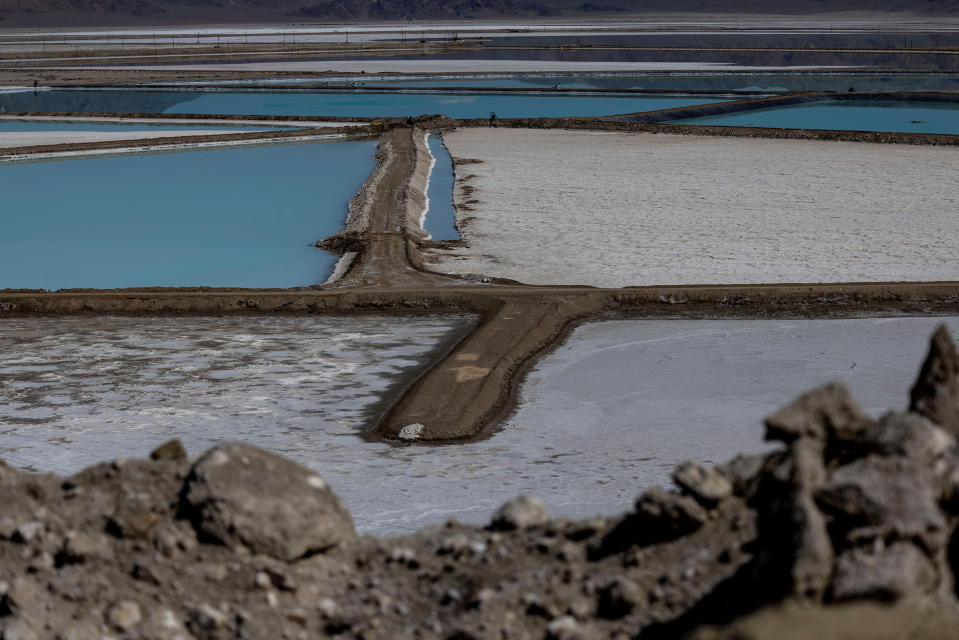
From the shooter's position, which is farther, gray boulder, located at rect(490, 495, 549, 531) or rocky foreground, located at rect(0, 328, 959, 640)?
gray boulder, located at rect(490, 495, 549, 531)

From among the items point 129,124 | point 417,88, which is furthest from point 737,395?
point 417,88

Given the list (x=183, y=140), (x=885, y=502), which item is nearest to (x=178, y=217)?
(x=183, y=140)

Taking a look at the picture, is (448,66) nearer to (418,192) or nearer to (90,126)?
(90,126)

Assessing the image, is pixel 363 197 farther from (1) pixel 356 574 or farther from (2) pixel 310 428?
(1) pixel 356 574

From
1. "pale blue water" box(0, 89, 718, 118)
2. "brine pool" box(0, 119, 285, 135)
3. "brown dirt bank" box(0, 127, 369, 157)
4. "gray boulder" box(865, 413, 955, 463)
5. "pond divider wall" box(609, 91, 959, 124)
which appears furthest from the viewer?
"pale blue water" box(0, 89, 718, 118)

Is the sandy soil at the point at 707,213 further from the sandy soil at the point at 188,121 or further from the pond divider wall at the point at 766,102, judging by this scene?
the sandy soil at the point at 188,121

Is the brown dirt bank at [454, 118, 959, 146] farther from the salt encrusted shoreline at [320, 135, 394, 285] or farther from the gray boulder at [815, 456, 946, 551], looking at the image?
the gray boulder at [815, 456, 946, 551]

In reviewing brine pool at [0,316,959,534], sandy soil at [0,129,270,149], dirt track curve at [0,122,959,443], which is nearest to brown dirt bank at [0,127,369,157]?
sandy soil at [0,129,270,149]
